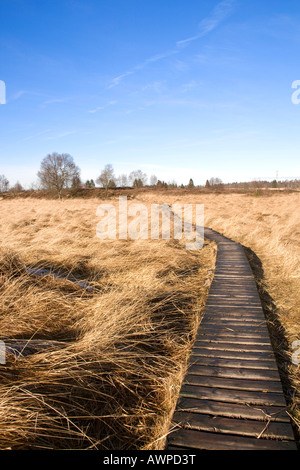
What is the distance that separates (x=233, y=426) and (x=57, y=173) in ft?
147

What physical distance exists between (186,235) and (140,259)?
15.7 ft

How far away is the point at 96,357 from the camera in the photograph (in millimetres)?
2893

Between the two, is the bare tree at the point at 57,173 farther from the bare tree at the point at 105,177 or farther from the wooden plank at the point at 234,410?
the wooden plank at the point at 234,410

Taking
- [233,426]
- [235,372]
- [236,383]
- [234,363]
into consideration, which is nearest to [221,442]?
[233,426]

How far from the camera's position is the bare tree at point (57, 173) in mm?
41969

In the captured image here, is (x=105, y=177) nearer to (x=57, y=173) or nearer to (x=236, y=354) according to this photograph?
(x=57, y=173)

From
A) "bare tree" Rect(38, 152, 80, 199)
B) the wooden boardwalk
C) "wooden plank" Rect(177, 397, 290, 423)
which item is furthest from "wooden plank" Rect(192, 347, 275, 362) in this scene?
"bare tree" Rect(38, 152, 80, 199)

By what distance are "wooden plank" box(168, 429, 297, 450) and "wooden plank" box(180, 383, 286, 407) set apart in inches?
14.6

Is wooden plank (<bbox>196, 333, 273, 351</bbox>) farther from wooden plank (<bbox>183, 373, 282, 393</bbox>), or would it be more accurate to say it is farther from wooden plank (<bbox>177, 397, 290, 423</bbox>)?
wooden plank (<bbox>177, 397, 290, 423</bbox>)

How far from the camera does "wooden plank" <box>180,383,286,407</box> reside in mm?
2217

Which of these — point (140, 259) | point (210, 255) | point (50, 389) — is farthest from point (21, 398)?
point (210, 255)

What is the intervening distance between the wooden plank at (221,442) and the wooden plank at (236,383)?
54 centimetres

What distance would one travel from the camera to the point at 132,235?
10852 mm

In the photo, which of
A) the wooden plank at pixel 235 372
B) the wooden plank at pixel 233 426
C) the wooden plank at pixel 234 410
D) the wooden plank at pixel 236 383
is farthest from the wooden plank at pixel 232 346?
the wooden plank at pixel 233 426
